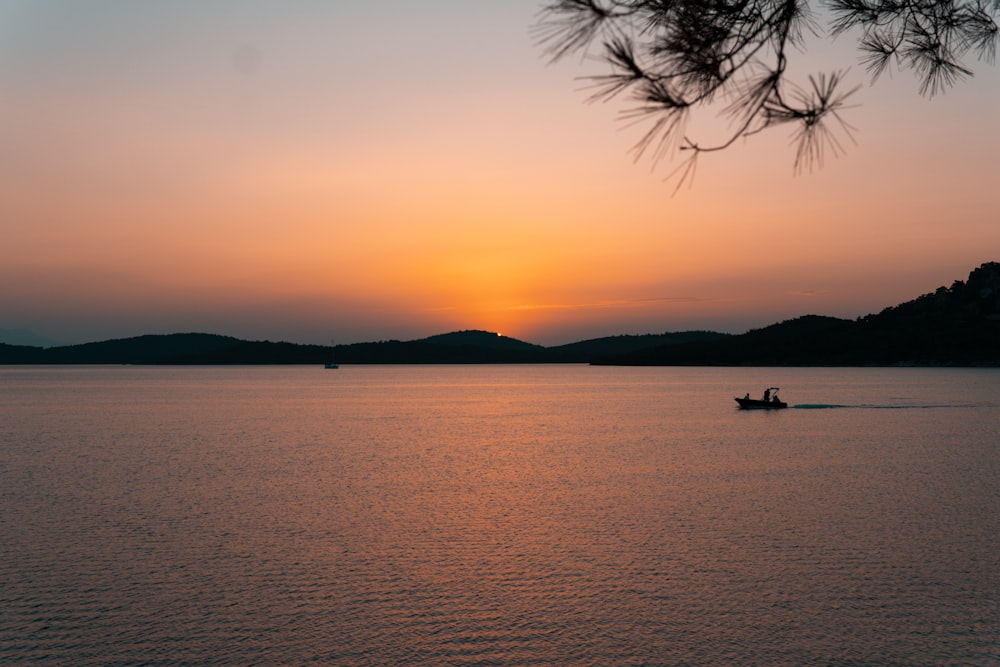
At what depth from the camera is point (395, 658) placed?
56.0 feet

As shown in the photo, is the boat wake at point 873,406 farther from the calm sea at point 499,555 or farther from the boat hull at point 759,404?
the calm sea at point 499,555

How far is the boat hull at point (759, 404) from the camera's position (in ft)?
334

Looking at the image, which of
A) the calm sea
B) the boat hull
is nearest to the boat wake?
the boat hull

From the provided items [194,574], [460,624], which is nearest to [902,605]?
[460,624]

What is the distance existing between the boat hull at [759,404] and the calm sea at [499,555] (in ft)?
138

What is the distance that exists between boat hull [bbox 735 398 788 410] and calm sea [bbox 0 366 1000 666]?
42.0 m

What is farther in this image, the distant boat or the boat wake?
the boat wake

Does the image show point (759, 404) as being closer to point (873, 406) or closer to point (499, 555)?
point (873, 406)

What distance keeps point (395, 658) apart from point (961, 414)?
309 feet

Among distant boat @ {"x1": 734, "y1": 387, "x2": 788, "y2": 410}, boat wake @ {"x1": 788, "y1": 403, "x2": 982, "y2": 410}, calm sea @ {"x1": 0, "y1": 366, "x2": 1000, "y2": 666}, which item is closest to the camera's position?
calm sea @ {"x1": 0, "y1": 366, "x2": 1000, "y2": 666}

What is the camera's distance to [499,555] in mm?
26000

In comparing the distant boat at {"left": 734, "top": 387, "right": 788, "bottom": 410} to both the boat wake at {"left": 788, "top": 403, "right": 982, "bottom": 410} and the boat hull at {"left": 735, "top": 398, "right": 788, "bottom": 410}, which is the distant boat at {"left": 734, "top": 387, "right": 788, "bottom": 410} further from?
the boat wake at {"left": 788, "top": 403, "right": 982, "bottom": 410}

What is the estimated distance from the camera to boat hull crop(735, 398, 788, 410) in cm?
10169

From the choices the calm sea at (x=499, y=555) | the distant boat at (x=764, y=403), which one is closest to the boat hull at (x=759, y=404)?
the distant boat at (x=764, y=403)
